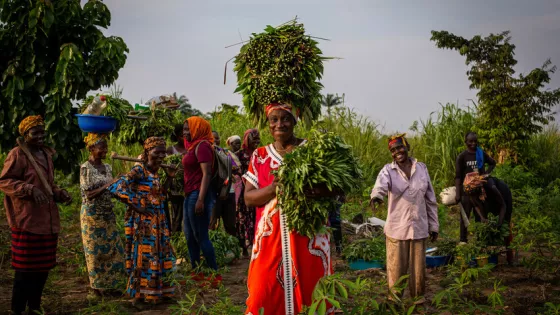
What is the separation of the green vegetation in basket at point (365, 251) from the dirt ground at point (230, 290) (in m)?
0.18

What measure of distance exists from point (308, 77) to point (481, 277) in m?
3.81

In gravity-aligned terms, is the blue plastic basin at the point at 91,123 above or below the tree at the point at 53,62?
below

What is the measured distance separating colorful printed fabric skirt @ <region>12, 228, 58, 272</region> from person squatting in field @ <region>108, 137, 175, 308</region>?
32.0 inches

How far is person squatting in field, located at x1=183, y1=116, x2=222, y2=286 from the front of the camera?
5.80 m

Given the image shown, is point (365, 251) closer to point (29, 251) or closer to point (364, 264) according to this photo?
point (364, 264)

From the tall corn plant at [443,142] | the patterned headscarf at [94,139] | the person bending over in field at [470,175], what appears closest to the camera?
the patterned headscarf at [94,139]

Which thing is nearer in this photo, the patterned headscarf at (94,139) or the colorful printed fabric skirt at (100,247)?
the colorful printed fabric skirt at (100,247)

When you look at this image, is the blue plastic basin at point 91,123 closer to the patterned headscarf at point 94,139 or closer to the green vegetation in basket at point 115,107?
the patterned headscarf at point 94,139

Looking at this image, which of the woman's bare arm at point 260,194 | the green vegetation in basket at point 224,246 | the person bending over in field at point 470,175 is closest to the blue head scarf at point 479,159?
the person bending over in field at point 470,175

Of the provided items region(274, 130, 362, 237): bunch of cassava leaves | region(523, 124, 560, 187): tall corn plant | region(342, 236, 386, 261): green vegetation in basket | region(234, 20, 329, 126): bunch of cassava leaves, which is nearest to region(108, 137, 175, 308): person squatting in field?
region(234, 20, 329, 126): bunch of cassava leaves

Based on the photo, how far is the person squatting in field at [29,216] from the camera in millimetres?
4699

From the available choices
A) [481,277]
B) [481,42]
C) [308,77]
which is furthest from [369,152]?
[308,77]

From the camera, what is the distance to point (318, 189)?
3.00 meters

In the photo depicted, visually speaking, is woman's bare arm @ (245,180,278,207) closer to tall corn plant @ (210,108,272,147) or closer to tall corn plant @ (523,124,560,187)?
tall corn plant @ (210,108,272,147)
